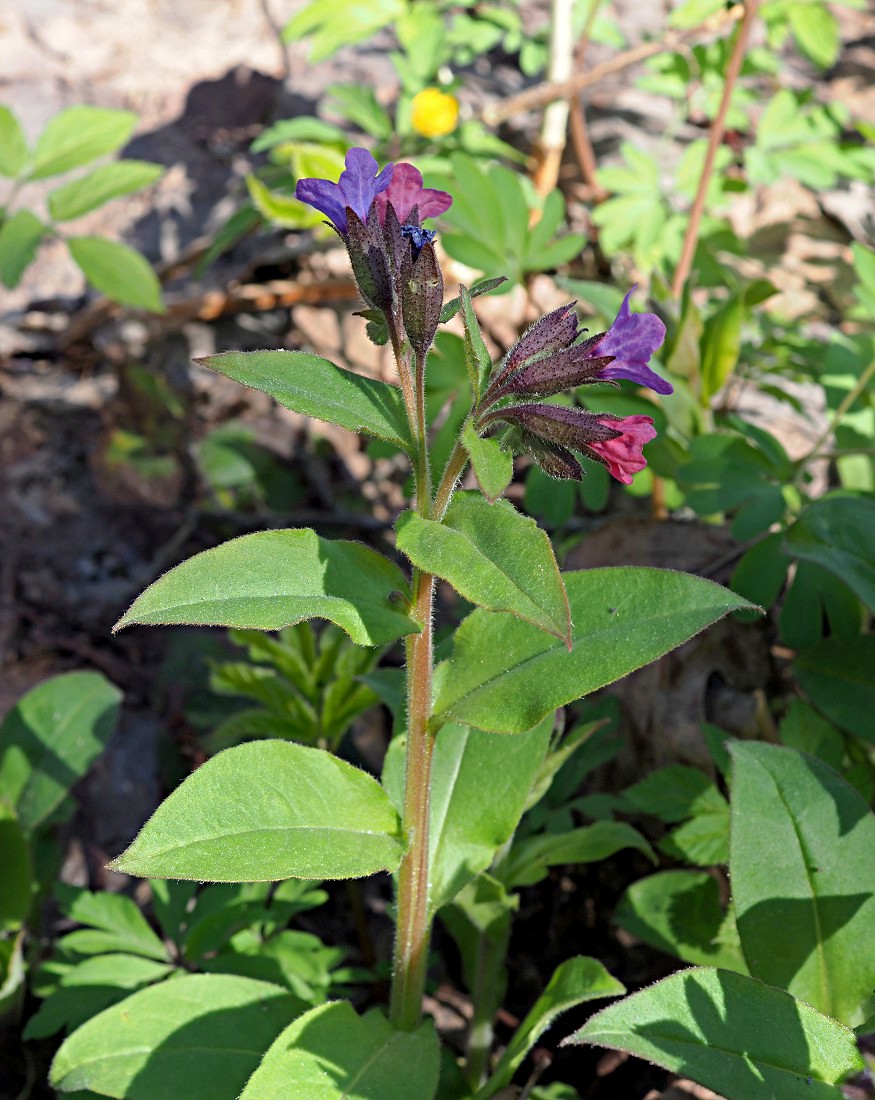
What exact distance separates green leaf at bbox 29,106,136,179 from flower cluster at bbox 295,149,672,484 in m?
1.77

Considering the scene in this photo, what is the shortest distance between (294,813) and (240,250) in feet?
10.5

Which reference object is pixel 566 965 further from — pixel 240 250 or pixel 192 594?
pixel 240 250

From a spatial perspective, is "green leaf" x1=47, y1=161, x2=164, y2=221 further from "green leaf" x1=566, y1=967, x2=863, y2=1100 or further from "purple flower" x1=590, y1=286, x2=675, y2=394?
"green leaf" x1=566, y1=967, x2=863, y2=1100

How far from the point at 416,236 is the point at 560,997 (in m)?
1.19

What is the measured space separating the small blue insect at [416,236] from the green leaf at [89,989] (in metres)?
1.41

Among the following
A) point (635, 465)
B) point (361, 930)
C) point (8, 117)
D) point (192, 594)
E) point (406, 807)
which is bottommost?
point (361, 930)

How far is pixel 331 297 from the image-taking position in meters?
3.93

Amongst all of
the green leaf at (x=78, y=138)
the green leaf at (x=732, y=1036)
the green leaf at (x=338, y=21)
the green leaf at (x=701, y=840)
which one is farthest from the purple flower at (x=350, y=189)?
the green leaf at (x=338, y=21)

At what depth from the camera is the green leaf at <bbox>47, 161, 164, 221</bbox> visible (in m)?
2.77

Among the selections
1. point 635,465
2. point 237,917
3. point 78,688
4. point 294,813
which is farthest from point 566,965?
point 78,688

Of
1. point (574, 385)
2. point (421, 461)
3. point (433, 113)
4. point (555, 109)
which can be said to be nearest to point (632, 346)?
point (574, 385)

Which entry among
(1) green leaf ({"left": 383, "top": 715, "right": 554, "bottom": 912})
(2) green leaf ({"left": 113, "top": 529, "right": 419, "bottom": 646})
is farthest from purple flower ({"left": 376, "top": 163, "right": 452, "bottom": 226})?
(1) green leaf ({"left": 383, "top": 715, "right": 554, "bottom": 912})

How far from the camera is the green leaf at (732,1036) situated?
132cm

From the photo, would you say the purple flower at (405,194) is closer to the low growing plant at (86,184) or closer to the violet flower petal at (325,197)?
the violet flower petal at (325,197)
